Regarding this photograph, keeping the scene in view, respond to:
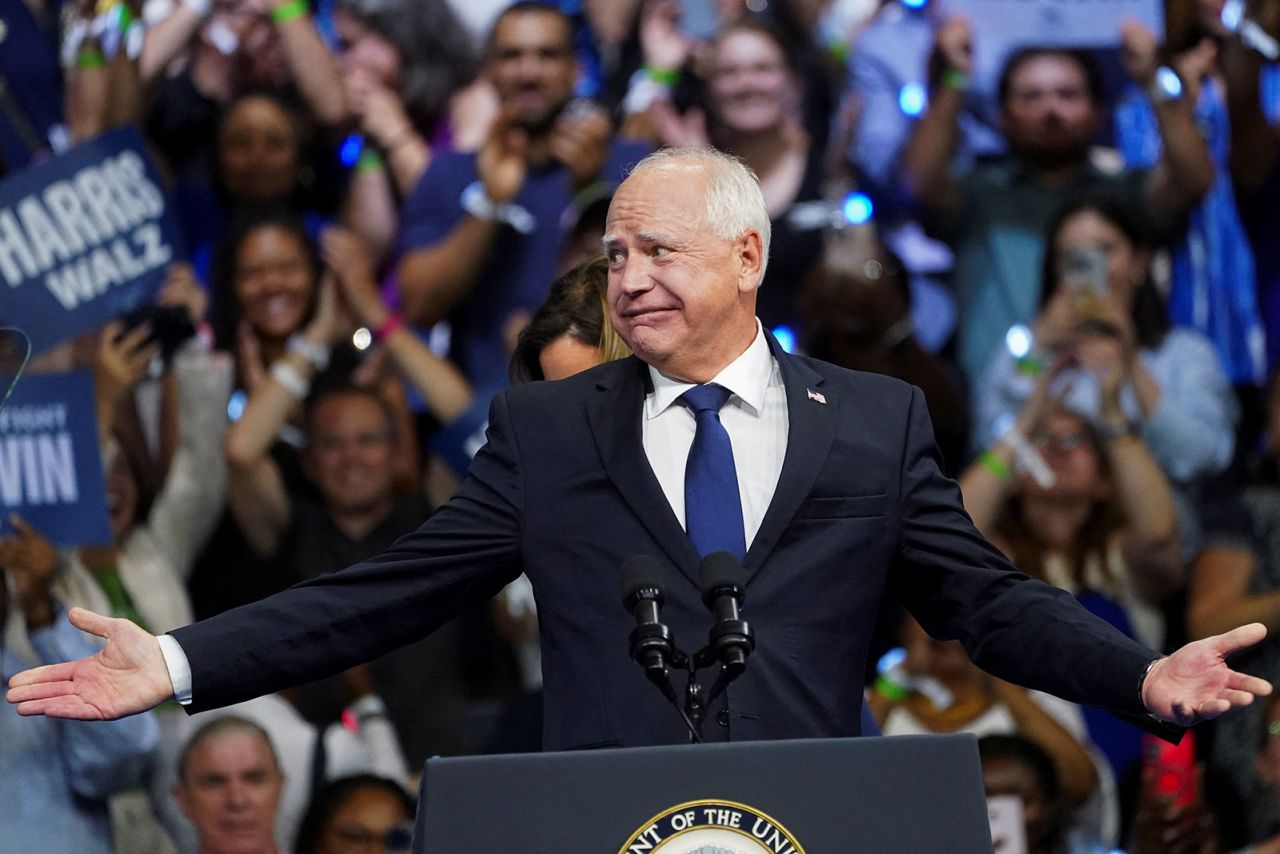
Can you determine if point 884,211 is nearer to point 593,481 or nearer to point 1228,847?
point 1228,847

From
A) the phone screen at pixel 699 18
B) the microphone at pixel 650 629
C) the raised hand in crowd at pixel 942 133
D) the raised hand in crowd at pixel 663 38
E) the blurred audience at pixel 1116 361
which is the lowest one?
the microphone at pixel 650 629

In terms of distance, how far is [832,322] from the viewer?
4953 mm

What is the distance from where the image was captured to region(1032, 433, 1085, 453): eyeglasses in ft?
15.9

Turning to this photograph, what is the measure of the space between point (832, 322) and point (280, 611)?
2.91 meters

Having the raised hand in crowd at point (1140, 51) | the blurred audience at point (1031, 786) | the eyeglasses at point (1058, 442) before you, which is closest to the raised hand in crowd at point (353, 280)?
the eyeglasses at point (1058, 442)

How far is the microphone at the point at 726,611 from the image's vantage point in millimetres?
1921

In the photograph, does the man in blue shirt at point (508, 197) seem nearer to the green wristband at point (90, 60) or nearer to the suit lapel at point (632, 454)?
the green wristband at point (90, 60)

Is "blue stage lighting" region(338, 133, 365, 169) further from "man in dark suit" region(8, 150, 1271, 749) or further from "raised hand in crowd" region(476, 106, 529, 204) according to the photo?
"man in dark suit" region(8, 150, 1271, 749)

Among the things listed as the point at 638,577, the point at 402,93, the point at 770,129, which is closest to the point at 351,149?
the point at 402,93

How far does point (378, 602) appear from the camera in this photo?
89.9 inches

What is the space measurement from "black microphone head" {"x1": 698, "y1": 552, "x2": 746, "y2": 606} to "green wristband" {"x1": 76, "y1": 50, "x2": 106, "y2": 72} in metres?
3.89

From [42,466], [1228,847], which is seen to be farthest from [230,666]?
[1228,847]

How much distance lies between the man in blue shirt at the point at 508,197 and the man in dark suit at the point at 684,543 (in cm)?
266

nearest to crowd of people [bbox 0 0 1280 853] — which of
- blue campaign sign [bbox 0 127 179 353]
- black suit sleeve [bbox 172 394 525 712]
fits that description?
blue campaign sign [bbox 0 127 179 353]
